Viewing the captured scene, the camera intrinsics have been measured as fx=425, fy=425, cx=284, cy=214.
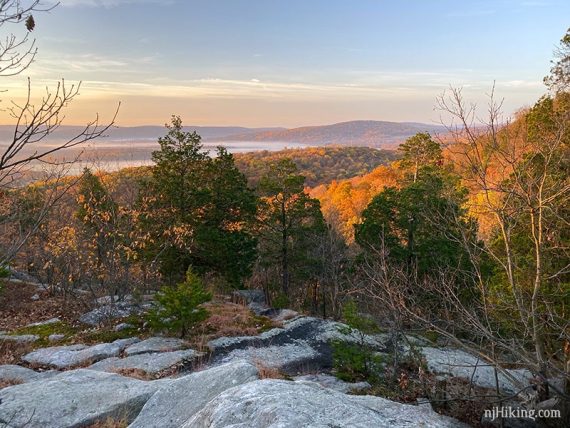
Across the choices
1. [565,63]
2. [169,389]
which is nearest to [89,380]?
[169,389]

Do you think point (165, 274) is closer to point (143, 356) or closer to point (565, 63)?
point (143, 356)

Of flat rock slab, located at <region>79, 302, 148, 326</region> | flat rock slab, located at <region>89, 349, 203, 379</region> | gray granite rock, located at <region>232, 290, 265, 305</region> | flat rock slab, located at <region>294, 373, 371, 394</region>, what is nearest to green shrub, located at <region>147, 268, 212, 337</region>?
flat rock slab, located at <region>89, 349, 203, 379</region>

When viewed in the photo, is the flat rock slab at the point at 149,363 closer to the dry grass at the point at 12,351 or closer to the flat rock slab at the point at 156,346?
the flat rock slab at the point at 156,346

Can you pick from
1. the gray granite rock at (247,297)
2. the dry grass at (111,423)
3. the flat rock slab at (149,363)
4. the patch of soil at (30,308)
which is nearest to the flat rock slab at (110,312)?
the patch of soil at (30,308)

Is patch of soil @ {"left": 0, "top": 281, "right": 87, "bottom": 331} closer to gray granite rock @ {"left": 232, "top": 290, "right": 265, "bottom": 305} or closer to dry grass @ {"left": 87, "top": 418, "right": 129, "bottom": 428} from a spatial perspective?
gray granite rock @ {"left": 232, "top": 290, "right": 265, "bottom": 305}

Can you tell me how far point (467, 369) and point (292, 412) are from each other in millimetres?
10397

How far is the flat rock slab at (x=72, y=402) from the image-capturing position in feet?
22.0

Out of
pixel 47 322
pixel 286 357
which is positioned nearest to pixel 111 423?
pixel 286 357

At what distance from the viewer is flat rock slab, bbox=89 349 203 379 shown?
36.8ft

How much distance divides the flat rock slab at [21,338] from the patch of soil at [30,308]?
1751mm

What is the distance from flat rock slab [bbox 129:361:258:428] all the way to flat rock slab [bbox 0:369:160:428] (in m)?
0.59

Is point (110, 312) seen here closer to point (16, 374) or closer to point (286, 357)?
point (16, 374)

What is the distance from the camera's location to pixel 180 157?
22391 millimetres

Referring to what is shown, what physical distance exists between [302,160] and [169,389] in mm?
126088
